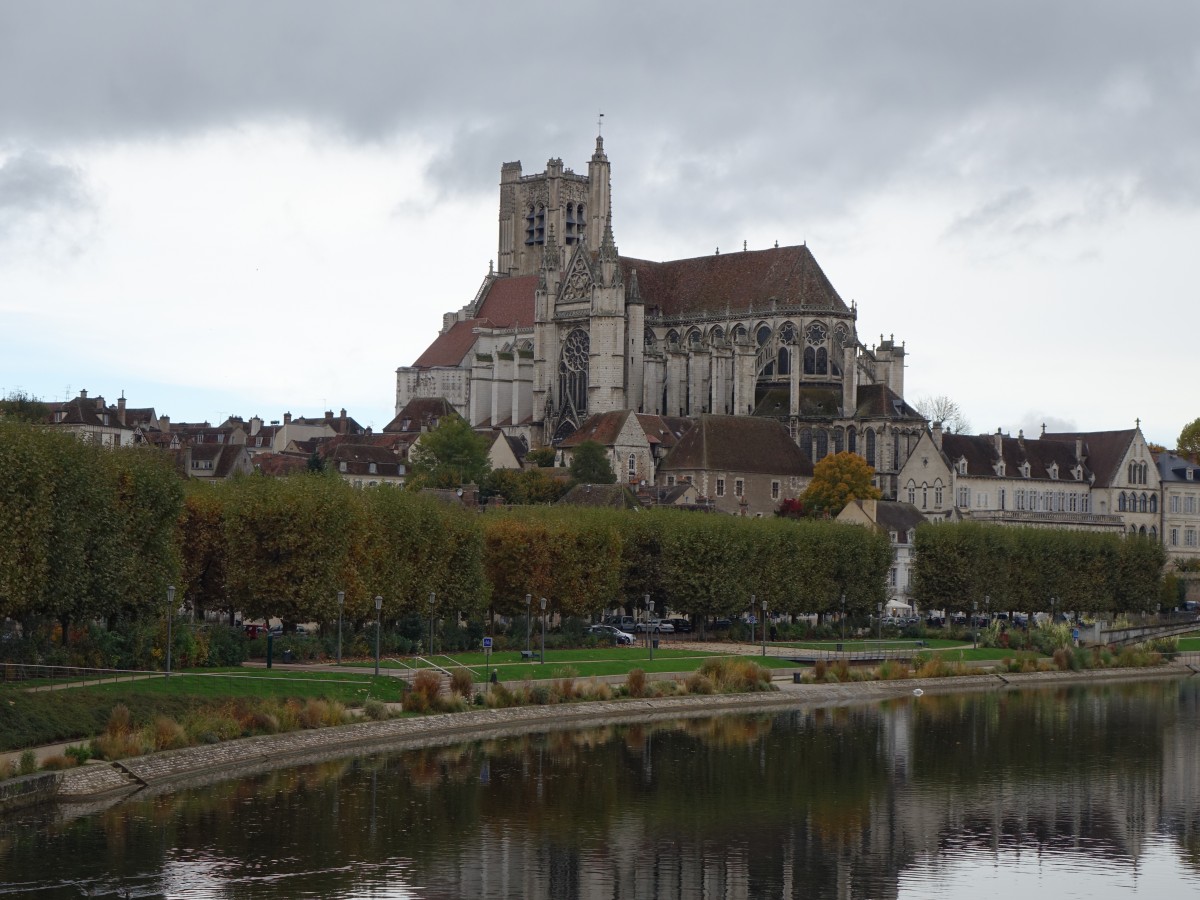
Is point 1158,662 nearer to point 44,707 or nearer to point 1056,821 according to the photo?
point 1056,821

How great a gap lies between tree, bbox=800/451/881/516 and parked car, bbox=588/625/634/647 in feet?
169

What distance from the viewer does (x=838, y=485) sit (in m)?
138

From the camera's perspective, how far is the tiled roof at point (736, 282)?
536ft

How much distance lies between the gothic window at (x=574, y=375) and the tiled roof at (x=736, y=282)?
7.86 m

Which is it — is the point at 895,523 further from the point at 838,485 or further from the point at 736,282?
the point at 736,282

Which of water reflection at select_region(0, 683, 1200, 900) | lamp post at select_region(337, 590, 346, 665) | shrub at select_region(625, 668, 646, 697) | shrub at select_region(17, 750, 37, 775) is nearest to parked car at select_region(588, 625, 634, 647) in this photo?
lamp post at select_region(337, 590, 346, 665)

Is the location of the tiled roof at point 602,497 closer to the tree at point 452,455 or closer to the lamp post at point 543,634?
the tree at point 452,455

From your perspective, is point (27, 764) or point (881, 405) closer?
point (27, 764)

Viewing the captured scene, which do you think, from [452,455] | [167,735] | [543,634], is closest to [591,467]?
[452,455]

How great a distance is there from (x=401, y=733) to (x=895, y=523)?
78.3 metres

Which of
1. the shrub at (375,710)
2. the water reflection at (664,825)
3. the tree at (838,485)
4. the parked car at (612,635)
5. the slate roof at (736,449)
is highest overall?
the slate roof at (736,449)

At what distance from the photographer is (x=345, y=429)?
183 meters

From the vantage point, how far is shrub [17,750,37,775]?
40656 millimetres

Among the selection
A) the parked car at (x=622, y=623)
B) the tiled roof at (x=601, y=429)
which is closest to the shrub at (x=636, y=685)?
the parked car at (x=622, y=623)
